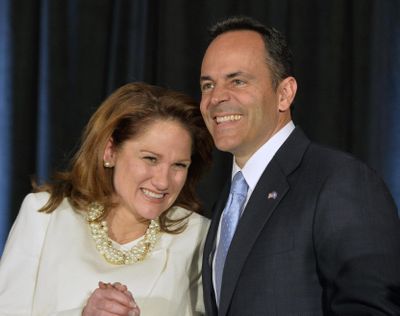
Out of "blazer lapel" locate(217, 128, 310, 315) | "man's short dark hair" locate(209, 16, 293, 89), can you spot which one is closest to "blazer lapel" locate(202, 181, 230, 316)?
"blazer lapel" locate(217, 128, 310, 315)

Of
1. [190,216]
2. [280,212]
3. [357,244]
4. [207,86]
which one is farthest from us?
[190,216]

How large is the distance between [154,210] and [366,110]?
1011 mm

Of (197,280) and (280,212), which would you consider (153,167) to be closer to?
(197,280)

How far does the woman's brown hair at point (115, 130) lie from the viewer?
2.13 m

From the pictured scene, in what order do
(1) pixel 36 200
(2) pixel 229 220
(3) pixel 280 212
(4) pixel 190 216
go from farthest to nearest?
(4) pixel 190 216 < (1) pixel 36 200 < (2) pixel 229 220 < (3) pixel 280 212

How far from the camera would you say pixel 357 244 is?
4.75 feet

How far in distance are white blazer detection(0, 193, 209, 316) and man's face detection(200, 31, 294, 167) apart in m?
0.40

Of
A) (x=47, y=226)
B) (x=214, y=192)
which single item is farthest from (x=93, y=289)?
(x=214, y=192)

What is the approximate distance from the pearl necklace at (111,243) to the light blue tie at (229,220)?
0.32 meters

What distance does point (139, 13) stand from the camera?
2975 millimetres

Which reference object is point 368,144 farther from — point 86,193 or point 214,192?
point 86,193

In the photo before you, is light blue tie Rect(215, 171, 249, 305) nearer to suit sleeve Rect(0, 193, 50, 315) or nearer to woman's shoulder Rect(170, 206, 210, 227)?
woman's shoulder Rect(170, 206, 210, 227)

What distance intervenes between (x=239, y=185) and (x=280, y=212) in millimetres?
Result: 240

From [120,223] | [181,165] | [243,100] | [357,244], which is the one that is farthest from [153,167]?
[357,244]
